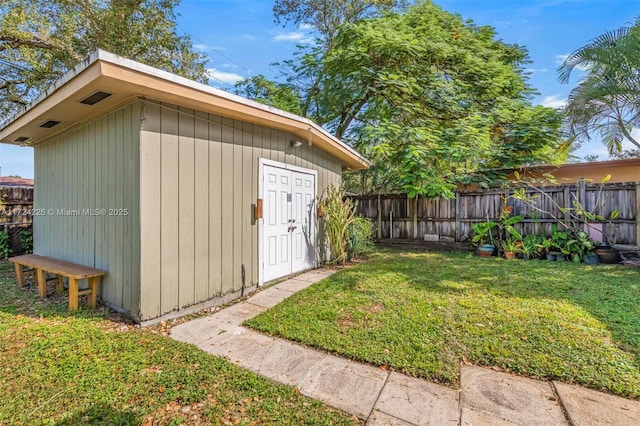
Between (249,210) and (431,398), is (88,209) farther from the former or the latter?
(431,398)

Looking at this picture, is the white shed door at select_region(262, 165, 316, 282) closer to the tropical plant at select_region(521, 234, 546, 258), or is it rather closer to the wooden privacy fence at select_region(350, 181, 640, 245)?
the wooden privacy fence at select_region(350, 181, 640, 245)

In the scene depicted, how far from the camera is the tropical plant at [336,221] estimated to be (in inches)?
239

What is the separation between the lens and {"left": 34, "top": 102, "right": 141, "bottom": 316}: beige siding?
3.21m

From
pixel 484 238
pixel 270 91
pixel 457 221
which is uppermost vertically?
pixel 270 91

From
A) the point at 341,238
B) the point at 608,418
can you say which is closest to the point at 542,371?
the point at 608,418

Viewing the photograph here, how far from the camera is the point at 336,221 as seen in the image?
6074 millimetres

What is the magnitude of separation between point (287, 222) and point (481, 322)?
3.32m

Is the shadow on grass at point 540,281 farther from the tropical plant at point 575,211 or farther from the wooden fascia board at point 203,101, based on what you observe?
the wooden fascia board at point 203,101

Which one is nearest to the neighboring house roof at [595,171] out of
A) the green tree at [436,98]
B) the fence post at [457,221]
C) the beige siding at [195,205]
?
the green tree at [436,98]

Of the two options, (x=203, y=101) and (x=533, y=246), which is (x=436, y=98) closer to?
(x=533, y=246)

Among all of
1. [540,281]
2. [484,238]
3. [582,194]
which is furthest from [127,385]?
[582,194]

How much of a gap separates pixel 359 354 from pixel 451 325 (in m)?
1.14

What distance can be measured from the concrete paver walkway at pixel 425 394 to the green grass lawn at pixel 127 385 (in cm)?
17

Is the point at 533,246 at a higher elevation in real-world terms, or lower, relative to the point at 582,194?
lower
